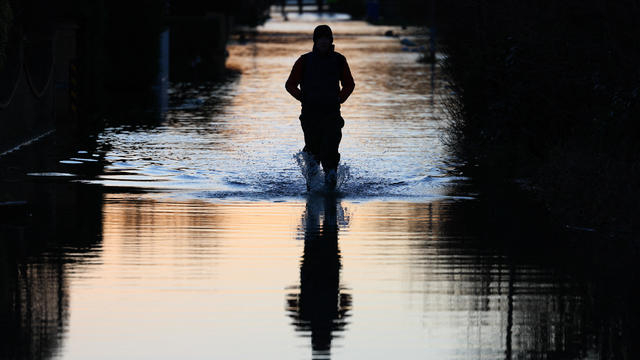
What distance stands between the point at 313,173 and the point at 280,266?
4637 millimetres

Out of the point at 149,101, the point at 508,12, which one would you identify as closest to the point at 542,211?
the point at 508,12

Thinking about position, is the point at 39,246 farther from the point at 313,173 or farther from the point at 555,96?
the point at 555,96

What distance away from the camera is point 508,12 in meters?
15.6

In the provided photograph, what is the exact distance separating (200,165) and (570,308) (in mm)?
9176

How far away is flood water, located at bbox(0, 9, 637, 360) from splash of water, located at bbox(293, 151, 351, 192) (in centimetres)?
15

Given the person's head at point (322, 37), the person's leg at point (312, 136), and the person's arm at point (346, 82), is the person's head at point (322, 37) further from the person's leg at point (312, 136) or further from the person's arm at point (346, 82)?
the person's leg at point (312, 136)

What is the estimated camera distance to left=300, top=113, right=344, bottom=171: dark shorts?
14984 mm

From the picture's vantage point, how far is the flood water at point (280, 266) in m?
8.28

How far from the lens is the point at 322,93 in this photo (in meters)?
14.8

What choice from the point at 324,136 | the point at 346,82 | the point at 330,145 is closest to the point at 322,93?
the point at 346,82

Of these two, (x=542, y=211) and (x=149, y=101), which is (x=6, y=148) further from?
(x=149, y=101)

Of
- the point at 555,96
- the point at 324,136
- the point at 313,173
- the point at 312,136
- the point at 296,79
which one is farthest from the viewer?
the point at 555,96

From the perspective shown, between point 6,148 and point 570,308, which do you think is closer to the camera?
point 570,308

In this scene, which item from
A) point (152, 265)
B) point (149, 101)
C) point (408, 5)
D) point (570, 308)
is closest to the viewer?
point (570, 308)
